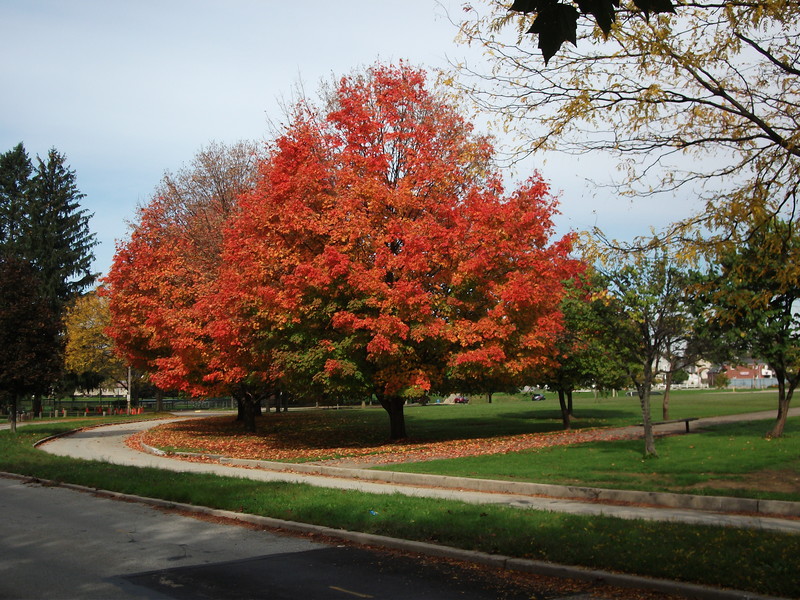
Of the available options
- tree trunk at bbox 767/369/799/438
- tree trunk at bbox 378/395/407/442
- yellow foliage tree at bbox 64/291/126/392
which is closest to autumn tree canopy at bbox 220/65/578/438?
tree trunk at bbox 378/395/407/442

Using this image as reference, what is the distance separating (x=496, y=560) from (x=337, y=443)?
18715 millimetres

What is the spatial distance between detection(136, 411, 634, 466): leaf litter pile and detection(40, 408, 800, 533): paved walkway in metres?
1.79

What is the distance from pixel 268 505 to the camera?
436 inches

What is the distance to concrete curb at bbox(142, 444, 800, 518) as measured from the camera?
412 inches

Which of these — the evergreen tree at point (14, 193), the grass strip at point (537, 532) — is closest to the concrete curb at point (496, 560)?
the grass strip at point (537, 532)

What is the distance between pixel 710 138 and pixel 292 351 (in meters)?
14.7

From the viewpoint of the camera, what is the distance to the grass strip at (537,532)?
6602 millimetres

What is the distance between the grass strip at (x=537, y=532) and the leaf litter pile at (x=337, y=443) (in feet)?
19.5

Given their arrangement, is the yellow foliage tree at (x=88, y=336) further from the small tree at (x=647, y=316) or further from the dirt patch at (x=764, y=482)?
the dirt patch at (x=764, y=482)

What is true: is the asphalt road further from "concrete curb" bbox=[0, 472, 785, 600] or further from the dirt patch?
the dirt patch

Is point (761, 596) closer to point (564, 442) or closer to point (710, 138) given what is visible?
point (710, 138)

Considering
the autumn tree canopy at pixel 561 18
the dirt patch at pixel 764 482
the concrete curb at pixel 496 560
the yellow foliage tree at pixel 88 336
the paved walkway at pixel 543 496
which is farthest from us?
the yellow foliage tree at pixel 88 336

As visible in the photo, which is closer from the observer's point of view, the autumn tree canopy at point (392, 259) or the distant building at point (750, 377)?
the autumn tree canopy at point (392, 259)

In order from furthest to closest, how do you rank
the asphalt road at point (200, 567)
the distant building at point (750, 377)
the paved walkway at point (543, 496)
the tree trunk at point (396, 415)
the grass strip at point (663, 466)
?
1. the distant building at point (750, 377)
2. the tree trunk at point (396, 415)
3. the grass strip at point (663, 466)
4. the paved walkway at point (543, 496)
5. the asphalt road at point (200, 567)
